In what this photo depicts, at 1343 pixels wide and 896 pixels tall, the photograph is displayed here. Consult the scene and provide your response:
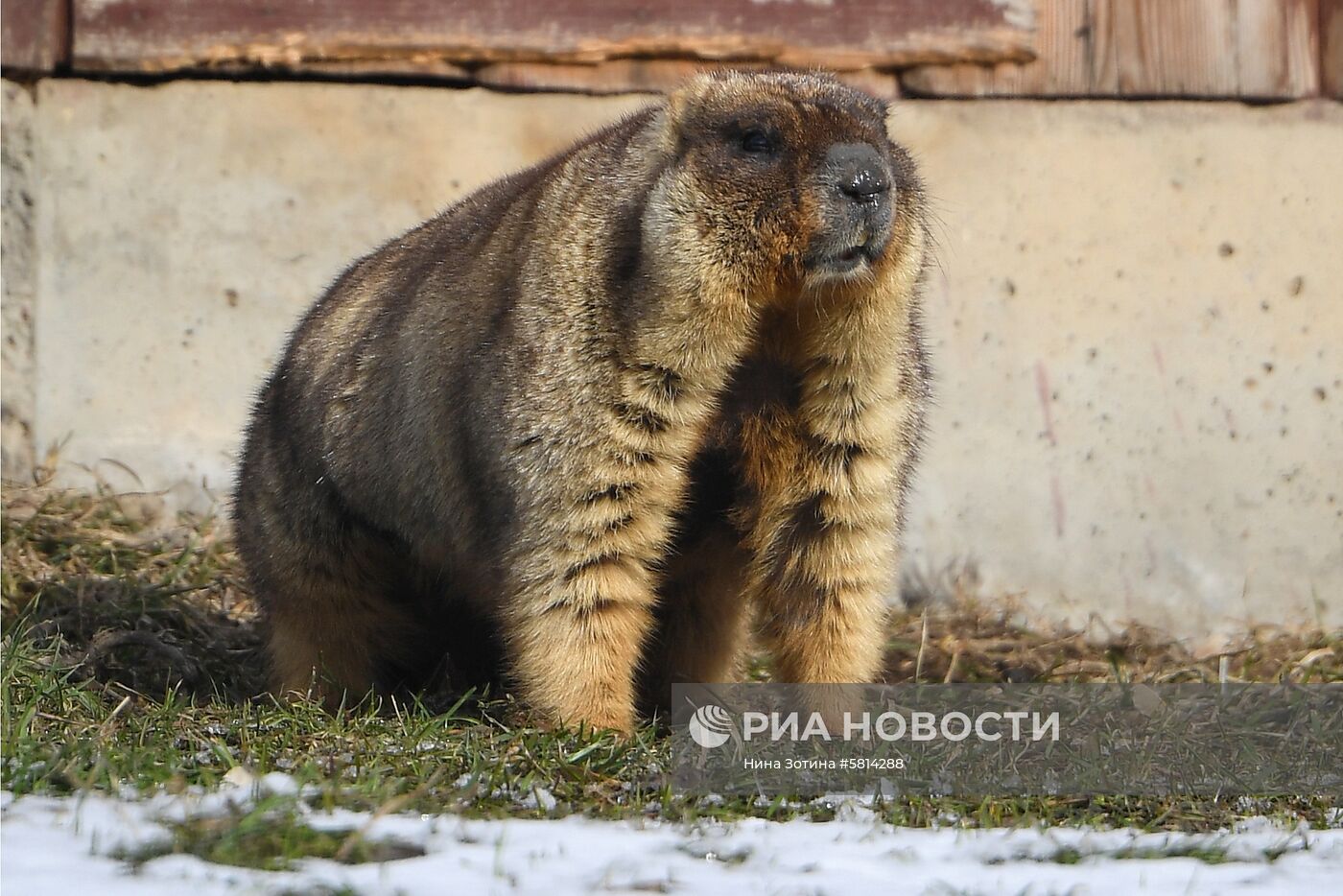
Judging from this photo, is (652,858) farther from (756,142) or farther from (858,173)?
(756,142)

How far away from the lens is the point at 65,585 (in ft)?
22.9

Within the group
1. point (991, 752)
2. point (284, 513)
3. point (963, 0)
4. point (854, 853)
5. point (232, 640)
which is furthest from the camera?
point (963, 0)

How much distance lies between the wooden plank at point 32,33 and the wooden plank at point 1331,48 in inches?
221

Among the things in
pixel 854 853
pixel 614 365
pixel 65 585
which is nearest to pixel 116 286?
pixel 65 585

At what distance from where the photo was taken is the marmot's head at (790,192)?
4.61 metres

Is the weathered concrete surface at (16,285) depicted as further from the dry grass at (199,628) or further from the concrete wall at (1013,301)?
the dry grass at (199,628)

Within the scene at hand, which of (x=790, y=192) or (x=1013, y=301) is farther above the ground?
(x=790, y=192)

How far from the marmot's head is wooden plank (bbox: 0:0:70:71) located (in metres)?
3.91

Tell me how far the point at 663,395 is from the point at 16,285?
13.5 feet

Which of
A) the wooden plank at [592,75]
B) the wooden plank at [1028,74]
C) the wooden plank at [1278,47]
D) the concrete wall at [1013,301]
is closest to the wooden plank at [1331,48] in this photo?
the wooden plank at [1278,47]

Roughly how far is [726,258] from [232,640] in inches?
126

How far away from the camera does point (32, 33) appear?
752 cm

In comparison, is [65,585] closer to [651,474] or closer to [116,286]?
[116,286]

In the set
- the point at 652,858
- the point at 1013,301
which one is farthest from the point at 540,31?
the point at 652,858
